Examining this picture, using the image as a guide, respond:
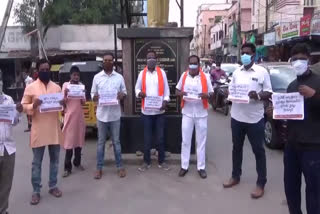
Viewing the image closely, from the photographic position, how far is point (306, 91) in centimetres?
437

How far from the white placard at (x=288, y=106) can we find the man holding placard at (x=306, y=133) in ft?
0.04

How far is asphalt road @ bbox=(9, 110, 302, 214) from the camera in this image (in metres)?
5.86

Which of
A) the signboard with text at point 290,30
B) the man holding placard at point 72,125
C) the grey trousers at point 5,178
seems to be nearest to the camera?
the grey trousers at point 5,178

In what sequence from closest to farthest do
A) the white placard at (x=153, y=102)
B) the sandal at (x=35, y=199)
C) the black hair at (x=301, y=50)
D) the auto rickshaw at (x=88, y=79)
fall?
the black hair at (x=301, y=50) < the sandal at (x=35, y=199) < the white placard at (x=153, y=102) < the auto rickshaw at (x=88, y=79)

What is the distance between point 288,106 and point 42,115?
3279 mm

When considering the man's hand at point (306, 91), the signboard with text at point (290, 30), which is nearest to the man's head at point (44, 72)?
the man's hand at point (306, 91)

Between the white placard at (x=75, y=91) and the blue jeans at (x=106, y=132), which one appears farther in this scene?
the white placard at (x=75, y=91)

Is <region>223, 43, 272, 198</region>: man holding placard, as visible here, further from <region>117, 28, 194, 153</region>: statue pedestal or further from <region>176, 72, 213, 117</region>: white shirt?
<region>117, 28, 194, 153</region>: statue pedestal

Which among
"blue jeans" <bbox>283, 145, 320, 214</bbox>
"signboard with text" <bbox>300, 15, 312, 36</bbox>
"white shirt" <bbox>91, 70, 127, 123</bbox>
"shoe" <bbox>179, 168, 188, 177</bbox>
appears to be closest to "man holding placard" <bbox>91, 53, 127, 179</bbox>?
"white shirt" <bbox>91, 70, 127, 123</bbox>

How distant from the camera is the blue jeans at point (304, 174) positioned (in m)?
4.46

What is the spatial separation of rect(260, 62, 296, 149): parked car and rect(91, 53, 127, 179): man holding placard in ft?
10.0

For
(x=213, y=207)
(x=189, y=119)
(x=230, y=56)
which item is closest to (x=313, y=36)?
(x=189, y=119)

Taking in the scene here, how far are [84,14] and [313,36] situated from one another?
18484 millimetres

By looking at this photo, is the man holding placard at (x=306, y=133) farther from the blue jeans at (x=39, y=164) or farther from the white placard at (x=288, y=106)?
the blue jeans at (x=39, y=164)
